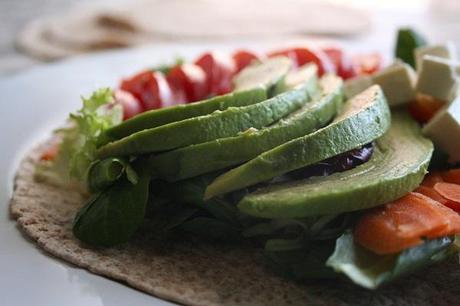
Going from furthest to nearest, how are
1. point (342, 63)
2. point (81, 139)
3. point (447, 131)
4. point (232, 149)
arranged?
1. point (342, 63)
2. point (81, 139)
3. point (447, 131)
4. point (232, 149)

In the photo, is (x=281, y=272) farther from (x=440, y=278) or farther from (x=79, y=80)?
(x=79, y=80)

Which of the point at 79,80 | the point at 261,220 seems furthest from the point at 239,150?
the point at 79,80

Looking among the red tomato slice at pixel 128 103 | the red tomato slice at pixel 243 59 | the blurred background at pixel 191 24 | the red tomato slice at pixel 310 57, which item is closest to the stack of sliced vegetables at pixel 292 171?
the red tomato slice at pixel 128 103

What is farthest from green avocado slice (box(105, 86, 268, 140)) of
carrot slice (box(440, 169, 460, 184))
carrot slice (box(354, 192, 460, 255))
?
carrot slice (box(440, 169, 460, 184))

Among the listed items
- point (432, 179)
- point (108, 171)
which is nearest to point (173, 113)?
point (108, 171)

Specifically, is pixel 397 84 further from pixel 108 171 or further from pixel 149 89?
pixel 108 171

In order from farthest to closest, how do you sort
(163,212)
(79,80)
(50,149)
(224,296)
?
(79,80) → (50,149) → (163,212) → (224,296)
